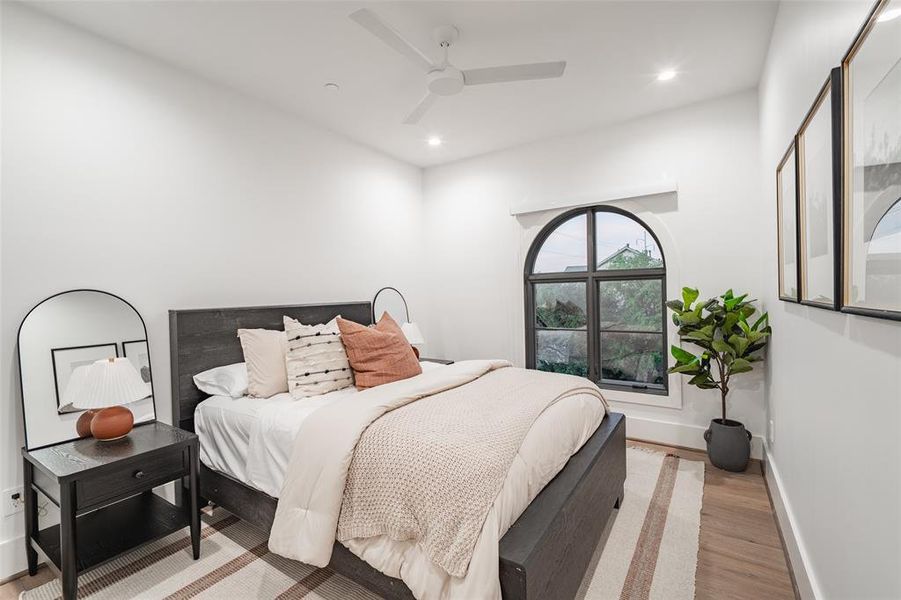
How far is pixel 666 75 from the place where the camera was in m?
3.02

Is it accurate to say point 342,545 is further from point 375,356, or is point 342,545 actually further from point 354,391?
point 375,356

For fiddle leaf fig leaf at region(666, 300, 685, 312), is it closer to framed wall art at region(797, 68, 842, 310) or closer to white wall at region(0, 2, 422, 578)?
framed wall art at region(797, 68, 842, 310)

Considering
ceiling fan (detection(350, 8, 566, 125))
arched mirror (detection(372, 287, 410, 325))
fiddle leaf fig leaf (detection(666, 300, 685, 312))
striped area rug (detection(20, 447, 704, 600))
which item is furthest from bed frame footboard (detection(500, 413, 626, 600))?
arched mirror (detection(372, 287, 410, 325))

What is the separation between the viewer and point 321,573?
208 cm

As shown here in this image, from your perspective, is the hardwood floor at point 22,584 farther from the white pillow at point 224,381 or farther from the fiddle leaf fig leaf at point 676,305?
the fiddle leaf fig leaf at point 676,305

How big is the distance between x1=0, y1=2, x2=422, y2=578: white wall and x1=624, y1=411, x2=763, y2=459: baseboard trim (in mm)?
2901

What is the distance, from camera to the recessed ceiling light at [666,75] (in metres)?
2.97

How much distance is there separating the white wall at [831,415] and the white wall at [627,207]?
83 cm

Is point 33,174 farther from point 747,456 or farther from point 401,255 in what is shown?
point 747,456

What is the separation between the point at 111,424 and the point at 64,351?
1.64 ft

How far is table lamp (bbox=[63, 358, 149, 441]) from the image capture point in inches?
79.3

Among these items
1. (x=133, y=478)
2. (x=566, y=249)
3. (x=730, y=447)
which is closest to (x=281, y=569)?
(x=133, y=478)

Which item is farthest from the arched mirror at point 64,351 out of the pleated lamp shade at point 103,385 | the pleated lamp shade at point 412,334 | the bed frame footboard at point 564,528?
the pleated lamp shade at point 412,334

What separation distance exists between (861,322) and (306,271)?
3407 millimetres
